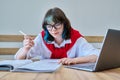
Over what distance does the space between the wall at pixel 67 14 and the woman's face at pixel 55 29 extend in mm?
971

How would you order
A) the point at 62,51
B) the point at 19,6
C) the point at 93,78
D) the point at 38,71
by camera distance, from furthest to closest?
the point at 19,6 < the point at 62,51 < the point at 38,71 < the point at 93,78

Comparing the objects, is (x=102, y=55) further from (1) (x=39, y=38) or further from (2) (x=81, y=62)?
(1) (x=39, y=38)

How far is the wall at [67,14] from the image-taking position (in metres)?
2.60

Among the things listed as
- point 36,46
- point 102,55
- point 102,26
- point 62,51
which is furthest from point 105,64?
point 102,26

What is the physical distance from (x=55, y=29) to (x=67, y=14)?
1090 mm

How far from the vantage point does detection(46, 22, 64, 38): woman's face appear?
160 cm

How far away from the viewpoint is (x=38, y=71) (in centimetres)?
86

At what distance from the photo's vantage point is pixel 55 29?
160cm

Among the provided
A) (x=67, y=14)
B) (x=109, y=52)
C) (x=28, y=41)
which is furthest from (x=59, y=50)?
(x=67, y=14)

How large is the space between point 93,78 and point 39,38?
1056 millimetres

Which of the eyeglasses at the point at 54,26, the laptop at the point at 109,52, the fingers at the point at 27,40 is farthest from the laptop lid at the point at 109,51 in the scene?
the eyeglasses at the point at 54,26

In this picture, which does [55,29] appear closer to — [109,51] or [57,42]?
[57,42]

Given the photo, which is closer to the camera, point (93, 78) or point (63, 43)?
point (93, 78)

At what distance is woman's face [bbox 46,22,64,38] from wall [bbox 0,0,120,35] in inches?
38.2
